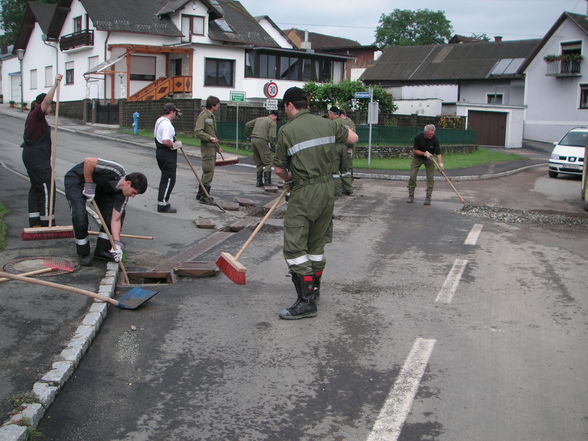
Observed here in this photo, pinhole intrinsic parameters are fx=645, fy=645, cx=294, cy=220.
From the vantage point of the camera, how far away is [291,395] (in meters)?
4.54

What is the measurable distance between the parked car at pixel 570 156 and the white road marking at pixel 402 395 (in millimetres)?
18137

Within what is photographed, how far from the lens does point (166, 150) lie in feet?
36.2

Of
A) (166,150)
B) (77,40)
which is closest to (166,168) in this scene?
(166,150)

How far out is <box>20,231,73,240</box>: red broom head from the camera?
834 centimetres

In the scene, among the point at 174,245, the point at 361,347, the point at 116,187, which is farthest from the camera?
the point at 174,245

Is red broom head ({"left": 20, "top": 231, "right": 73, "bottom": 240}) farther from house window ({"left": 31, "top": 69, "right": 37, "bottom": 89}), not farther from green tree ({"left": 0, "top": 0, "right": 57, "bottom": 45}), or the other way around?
green tree ({"left": 0, "top": 0, "right": 57, "bottom": 45})

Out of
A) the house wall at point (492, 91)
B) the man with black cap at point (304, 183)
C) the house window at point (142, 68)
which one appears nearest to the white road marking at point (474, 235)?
the man with black cap at point (304, 183)

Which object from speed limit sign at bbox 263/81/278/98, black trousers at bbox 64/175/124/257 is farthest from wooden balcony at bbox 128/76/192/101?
black trousers at bbox 64/175/124/257

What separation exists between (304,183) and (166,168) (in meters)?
5.52

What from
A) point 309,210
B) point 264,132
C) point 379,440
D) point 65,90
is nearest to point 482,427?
point 379,440

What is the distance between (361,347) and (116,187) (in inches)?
135

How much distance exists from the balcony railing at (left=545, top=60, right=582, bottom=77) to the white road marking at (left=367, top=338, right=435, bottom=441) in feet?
132

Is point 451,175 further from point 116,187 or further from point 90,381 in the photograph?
point 90,381

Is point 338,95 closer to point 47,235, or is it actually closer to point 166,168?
point 166,168
